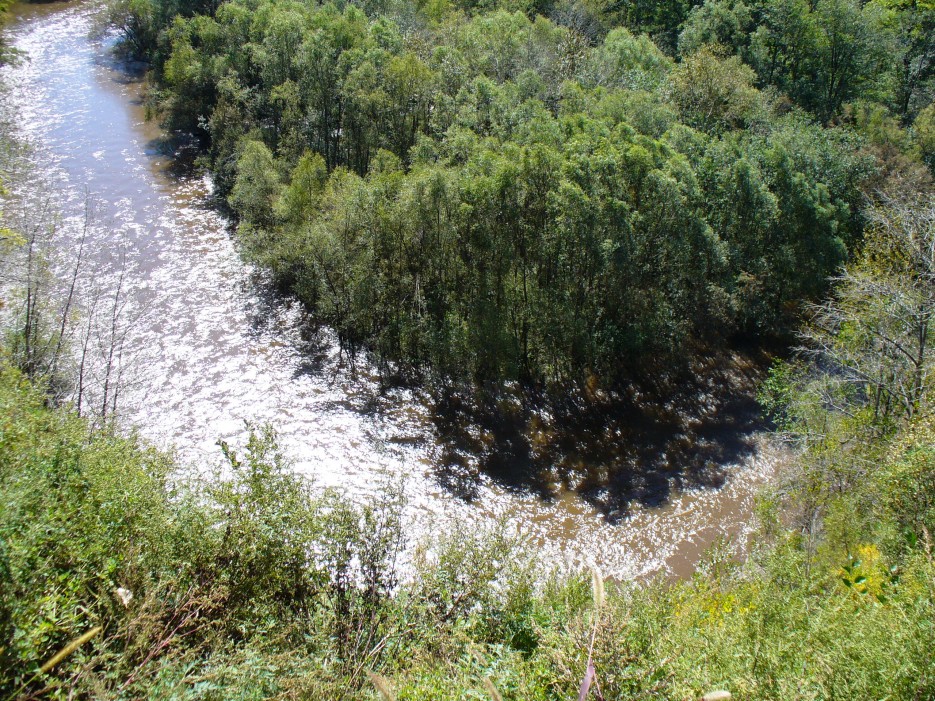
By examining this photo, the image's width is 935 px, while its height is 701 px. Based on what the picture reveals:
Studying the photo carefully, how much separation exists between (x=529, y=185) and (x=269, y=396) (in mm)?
16064

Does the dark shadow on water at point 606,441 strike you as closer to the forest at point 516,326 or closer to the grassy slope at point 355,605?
the forest at point 516,326

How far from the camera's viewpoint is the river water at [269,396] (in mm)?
25719

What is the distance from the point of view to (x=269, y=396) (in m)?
30.2

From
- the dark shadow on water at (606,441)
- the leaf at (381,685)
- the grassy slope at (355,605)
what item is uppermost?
the leaf at (381,685)

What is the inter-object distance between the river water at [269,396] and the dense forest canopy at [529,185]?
2.93 meters

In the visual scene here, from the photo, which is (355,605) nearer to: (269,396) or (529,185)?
(269,396)

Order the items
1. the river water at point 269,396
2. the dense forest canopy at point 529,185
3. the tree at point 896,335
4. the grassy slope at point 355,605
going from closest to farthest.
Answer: the grassy slope at point 355,605 → the tree at point 896,335 → the river water at point 269,396 → the dense forest canopy at point 529,185

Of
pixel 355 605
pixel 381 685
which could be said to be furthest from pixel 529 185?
pixel 381 685

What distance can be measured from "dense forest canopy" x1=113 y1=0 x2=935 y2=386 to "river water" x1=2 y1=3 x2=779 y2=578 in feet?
9.63

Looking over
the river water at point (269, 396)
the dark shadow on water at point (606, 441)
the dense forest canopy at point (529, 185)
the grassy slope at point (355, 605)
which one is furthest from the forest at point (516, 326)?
the dark shadow on water at point (606, 441)

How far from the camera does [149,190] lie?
44719 mm

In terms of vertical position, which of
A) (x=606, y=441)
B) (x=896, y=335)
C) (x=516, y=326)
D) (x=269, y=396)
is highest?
(x=896, y=335)

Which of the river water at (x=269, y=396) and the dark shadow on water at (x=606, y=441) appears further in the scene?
the dark shadow on water at (x=606, y=441)

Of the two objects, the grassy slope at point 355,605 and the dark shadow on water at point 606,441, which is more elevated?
the grassy slope at point 355,605
